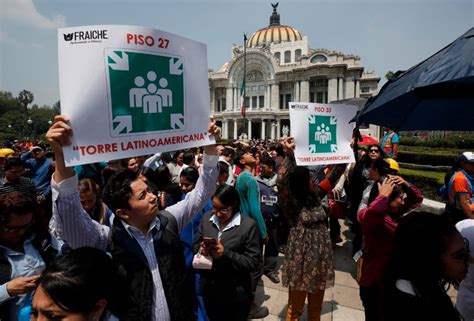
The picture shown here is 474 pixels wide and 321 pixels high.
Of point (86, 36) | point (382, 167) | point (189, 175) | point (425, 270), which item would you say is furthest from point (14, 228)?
Answer: point (382, 167)

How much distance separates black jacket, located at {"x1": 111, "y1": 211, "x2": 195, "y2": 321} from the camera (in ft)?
4.52

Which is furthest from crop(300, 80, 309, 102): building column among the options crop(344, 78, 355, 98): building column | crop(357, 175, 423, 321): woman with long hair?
crop(357, 175, 423, 321): woman with long hair

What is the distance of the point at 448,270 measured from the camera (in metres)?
1.31

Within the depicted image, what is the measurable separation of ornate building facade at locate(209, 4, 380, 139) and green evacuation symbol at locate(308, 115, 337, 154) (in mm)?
39418

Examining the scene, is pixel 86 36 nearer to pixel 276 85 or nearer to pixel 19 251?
pixel 19 251

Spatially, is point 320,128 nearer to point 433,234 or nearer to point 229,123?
point 433,234

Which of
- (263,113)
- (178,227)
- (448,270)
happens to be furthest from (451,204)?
(263,113)

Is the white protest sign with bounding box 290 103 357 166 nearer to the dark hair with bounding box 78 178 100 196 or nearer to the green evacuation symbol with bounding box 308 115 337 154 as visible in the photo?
the green evacuation symbol with bounding box 308 115 337 154

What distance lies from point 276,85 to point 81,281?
161 ft

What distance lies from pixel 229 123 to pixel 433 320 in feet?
161

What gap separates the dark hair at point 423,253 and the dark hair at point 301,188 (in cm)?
122

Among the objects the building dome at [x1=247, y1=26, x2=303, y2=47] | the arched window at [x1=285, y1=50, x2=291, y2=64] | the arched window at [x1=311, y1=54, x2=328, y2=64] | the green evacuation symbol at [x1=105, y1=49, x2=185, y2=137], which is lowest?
the green evacuation symbol at [x1=105, y1=49, x2=185, y2=137]

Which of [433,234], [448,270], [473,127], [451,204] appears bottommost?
[451,204]

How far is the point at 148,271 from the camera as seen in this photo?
4.70 ft
